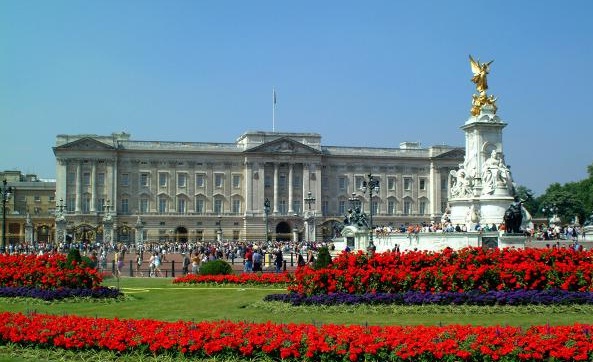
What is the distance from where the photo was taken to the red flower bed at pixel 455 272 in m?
16.0

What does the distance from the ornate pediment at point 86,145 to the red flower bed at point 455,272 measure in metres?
79.5

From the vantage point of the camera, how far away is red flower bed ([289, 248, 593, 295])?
16031 millimetres

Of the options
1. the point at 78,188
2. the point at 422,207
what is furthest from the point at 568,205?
the point at 78,188

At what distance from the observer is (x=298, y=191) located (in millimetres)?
98938

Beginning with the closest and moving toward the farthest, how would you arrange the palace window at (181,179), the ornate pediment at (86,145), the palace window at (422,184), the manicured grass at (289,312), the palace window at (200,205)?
the manicured grass at (289,312) < the ornate pediment at (86,145) < the palace window at (181,179) < the palace window at (200,205) < the palace window at (422,184)

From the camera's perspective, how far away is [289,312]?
15836 mm

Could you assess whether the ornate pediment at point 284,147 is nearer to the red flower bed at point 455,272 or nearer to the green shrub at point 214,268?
the green shrub at point 214,268

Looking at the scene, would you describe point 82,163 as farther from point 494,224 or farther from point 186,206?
point 494,224

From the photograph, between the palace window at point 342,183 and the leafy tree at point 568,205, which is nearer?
the palace window at point 342,183

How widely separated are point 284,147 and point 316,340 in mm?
87297

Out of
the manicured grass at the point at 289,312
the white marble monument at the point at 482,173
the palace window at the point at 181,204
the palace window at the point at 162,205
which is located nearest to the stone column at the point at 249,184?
the palace window at the point at 181,204

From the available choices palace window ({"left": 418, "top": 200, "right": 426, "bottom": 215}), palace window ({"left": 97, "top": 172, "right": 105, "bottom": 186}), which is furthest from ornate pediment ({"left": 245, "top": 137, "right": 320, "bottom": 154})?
palace window ({"left": 97, "top": 172, "right": 105, "bottom": 186})

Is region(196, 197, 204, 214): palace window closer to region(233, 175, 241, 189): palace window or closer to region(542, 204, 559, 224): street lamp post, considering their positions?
region(233, 175, 241, 189): palace window

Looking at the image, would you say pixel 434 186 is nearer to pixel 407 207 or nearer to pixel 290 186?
pixel 407 207
